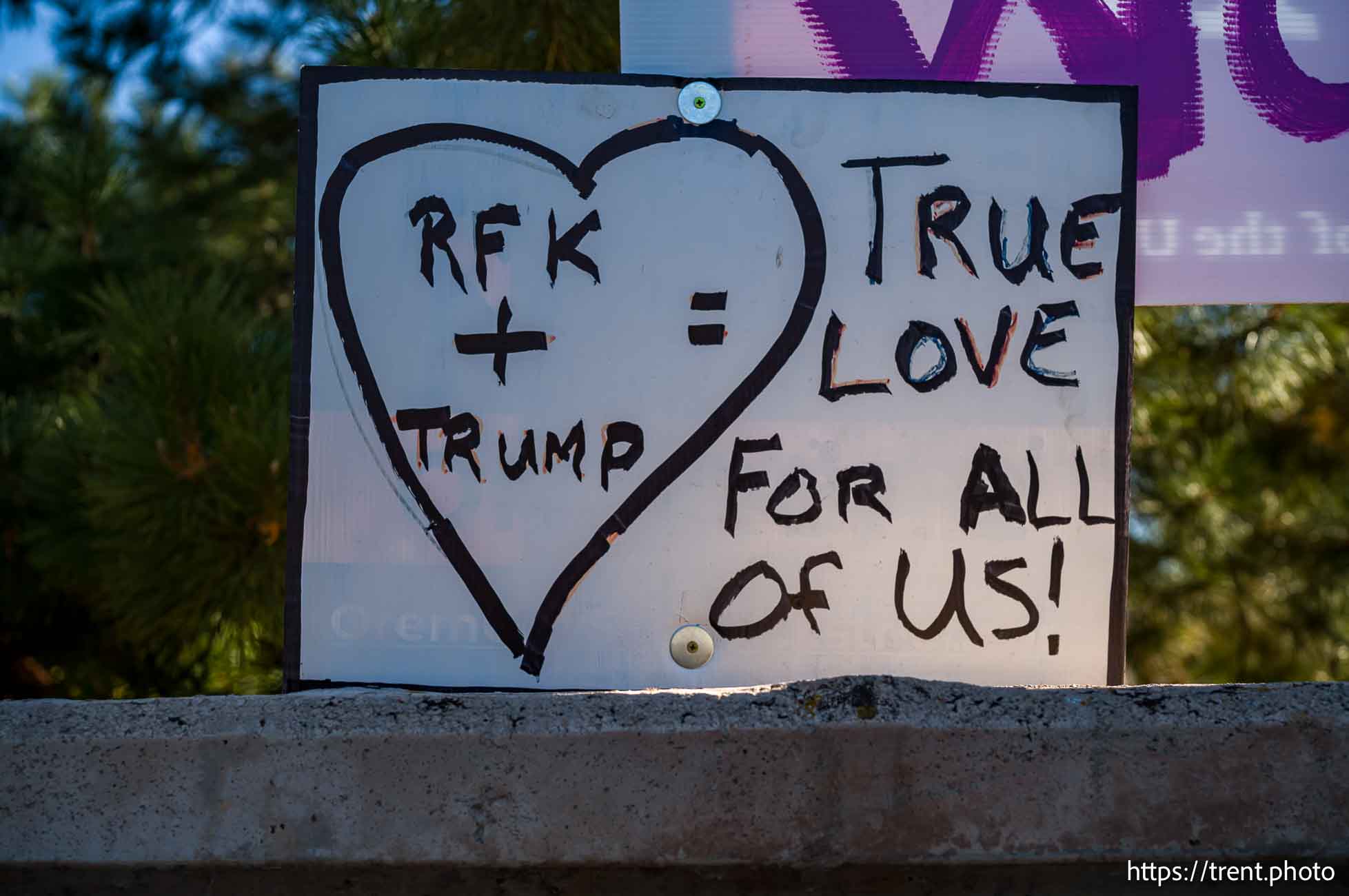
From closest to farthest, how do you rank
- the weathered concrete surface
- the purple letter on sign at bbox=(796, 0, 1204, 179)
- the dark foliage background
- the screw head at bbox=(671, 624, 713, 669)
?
1. the weathered concrete surface
2. the screw head at bbox=(671, 624, 713, 669)
3. the purple letter on sign at bbox=(796, 0, 1204, 179)
4. the dark foliage background

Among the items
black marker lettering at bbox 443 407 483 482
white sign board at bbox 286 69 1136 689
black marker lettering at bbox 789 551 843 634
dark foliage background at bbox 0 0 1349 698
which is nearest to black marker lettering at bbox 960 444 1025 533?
white sign board at bbox 286 69 1136 689

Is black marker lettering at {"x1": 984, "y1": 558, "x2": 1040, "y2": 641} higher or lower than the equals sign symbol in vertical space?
lower

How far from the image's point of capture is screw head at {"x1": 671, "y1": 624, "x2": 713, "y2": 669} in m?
0.79

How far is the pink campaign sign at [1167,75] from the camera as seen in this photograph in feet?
2.91

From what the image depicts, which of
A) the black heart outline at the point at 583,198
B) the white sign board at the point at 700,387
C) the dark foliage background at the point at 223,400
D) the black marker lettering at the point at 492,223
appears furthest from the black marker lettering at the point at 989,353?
the dark foliage background at the point at 223,400

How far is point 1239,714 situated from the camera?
61cm

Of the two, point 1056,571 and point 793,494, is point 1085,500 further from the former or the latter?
point 793,494

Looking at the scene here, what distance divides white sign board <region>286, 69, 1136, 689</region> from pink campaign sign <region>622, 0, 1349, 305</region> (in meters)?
0.07

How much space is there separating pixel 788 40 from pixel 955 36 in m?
0.13

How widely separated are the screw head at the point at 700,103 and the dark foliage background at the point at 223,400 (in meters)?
0.33

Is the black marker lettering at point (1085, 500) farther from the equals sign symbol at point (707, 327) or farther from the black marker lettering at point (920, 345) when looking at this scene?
the equals sign symbol at point (707, 327)

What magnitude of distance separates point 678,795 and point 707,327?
33cm

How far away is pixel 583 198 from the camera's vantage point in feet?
2.69

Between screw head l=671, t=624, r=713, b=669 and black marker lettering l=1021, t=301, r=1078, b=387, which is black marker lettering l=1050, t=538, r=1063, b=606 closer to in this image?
black marker lettering l=1021, t=301, r=1078, b=387
